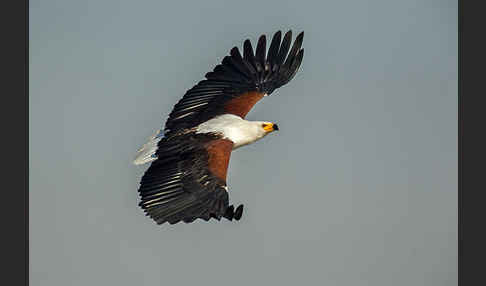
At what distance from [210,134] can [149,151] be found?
3.45 ft

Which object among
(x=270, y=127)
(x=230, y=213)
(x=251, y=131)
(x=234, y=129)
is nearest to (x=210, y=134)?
(x=234, y=129)

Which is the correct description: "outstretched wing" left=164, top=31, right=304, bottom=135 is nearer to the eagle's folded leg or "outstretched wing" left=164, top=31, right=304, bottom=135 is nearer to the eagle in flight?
the eagle in flight

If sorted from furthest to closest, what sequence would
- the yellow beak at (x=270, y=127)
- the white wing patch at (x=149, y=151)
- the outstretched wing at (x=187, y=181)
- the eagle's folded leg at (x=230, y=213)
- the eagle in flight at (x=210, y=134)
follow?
the yellow beak at (x=270, y=127) < the white wing patch at (x=149, y=151) < the eagle in flight at (x=210, y=134) < the outstretched wing at (x=187, y=181) < the eagle's folded leg at (x=230, y=213)

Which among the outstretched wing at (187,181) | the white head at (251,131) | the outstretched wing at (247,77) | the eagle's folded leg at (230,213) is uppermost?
the outstretched wing at (247,77)

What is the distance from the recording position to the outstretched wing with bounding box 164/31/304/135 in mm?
14657

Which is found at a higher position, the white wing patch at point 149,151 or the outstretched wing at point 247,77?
the outstretched wing at point 247,77

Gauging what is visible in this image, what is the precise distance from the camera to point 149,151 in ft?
44.3

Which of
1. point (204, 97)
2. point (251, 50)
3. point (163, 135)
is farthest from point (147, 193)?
point (251, 50)

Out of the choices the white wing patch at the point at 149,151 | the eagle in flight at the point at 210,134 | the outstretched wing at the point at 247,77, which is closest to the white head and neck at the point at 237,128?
the eagle in flight at the point at 210,134

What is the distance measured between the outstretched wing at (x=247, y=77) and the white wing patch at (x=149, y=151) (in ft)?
2.50

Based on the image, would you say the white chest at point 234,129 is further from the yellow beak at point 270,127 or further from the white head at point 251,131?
the yellow beak at point 270,127

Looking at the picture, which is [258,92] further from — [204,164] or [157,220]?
[157,220]

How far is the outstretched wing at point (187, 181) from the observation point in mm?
11609

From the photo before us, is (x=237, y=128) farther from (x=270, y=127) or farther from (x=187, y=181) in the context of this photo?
(x=187, y=181)
